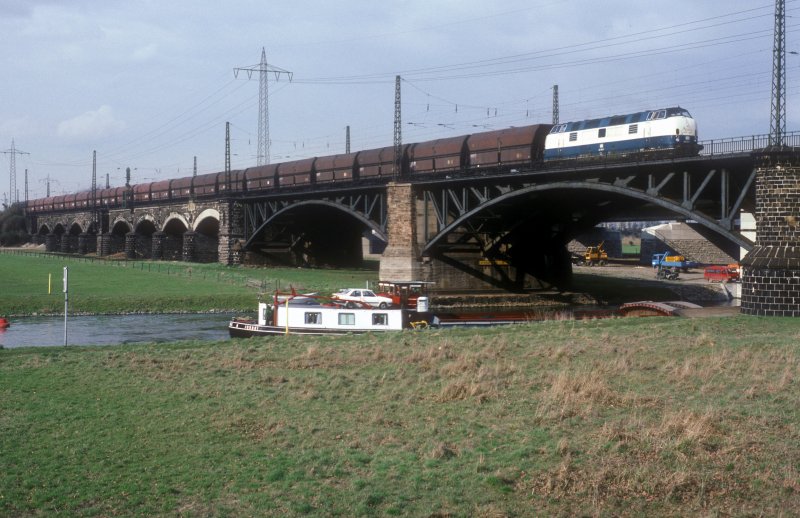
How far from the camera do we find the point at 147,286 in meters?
60.1

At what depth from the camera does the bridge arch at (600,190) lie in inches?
1446

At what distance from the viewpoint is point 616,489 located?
36.4ft

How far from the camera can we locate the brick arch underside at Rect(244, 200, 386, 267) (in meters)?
86.1

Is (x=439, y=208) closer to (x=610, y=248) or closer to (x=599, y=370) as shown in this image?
(x=599, y=370)

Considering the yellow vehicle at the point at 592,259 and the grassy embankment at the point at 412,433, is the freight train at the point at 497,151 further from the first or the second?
the yellow vehicle at the point at 592,259

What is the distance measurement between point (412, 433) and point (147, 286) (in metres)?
49.8

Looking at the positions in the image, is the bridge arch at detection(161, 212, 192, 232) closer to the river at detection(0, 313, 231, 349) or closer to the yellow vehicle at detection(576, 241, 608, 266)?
the yellow vehicle at detection(576, 241, 608, 266)

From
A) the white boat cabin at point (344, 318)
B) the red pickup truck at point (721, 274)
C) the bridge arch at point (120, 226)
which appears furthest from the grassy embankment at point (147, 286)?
the bridge arch at point (120, 226)

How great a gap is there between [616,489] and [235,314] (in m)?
42.1

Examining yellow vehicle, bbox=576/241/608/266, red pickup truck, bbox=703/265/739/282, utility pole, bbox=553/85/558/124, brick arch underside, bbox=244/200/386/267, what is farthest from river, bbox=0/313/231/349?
yellow vehicle, bbox=576/241/608/266

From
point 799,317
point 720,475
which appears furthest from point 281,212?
point 720,475

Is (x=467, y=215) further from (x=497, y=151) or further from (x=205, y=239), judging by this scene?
(x=205, y=239)

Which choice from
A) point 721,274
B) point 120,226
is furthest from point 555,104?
point 120,226

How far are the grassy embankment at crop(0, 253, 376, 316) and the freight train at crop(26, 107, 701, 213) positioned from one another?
9.02 m
